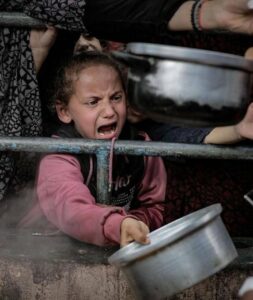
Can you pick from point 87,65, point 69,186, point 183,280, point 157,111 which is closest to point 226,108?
point 157,111

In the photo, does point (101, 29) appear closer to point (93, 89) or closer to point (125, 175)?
point (93, 89)

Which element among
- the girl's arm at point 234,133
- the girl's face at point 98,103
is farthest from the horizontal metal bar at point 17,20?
the girl's arm at point 234,133

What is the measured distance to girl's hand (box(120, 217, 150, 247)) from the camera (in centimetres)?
270

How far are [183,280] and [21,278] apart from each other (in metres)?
0.89

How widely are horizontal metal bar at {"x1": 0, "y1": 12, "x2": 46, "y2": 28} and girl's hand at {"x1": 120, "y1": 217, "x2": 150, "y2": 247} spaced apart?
113 cm

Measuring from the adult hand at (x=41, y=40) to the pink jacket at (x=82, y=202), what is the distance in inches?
21.4

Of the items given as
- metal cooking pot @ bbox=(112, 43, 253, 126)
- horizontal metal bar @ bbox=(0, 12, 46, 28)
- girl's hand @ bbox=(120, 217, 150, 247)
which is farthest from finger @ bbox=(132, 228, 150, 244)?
horizontal metal bar @ bbox=(0, 12, 46, 28)

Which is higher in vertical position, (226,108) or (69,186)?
(226,108)

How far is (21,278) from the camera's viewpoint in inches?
123

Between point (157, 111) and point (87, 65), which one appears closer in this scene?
point (157, 111)

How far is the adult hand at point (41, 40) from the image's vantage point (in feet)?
11.4

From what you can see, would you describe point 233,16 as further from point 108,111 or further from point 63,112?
point 63,112

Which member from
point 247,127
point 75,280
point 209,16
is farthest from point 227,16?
point 75,280

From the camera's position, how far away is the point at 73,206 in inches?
123
